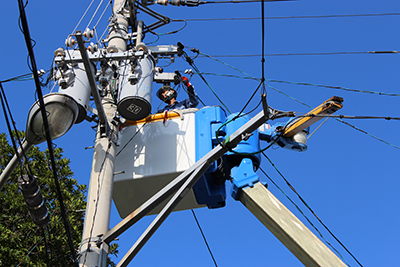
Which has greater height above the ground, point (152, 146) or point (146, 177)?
point (152, 146)

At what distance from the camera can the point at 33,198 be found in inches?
206

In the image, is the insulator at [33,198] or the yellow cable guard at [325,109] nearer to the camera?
the insulator at [33,198]

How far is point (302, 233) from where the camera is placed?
5812 mm

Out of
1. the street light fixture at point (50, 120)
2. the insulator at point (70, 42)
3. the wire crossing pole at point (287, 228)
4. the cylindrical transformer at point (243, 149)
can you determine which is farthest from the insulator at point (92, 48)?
the wire crossing pole at point (287, 228)

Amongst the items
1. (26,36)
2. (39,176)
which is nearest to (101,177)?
(26,36)

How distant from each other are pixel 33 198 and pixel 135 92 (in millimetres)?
2047

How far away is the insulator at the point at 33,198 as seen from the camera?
5.15 metres

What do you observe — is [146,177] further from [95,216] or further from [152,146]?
[95,216]

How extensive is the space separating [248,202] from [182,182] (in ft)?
3.84

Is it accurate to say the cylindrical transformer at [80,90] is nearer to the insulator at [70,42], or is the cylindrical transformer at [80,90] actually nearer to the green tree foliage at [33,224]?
the insulator at [70,42]

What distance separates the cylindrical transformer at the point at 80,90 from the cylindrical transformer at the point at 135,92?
473 millimetres

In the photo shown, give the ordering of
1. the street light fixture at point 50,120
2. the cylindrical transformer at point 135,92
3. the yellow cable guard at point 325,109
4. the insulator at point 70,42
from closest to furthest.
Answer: the street light fixture at point 50,120
the yellow cable guard at point 325,109
the cylindrical transformer at point 135,92
the insulator at point 70,42

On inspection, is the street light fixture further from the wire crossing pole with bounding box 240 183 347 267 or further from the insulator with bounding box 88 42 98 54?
the wire crossing pole with bounding box 240 183 347 267

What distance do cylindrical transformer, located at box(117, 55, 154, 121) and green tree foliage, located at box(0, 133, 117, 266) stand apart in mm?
2632
